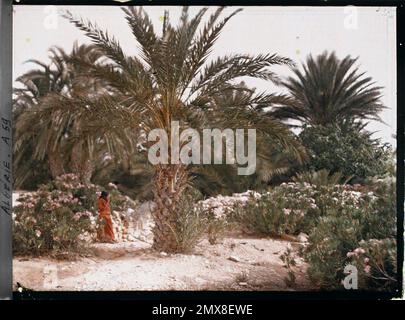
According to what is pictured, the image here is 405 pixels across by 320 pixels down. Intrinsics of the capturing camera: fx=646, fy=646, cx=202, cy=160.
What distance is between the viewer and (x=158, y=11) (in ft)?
26.6

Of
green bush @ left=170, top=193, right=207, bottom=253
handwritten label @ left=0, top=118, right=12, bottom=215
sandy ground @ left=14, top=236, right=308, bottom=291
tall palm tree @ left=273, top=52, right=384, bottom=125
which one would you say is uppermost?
tall palm tree @ left=273, top=52, right=384, bottom=125

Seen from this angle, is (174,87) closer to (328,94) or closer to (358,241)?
(328,94)

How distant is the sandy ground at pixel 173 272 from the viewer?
8195 millimetres

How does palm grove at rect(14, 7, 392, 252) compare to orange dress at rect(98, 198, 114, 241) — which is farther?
orange dress at rect(98, 198, 114, 241)

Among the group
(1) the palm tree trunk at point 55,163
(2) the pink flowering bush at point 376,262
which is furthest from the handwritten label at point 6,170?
(2) the pink flowering bush at point 376,262

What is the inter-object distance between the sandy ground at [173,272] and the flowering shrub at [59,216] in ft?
0.68

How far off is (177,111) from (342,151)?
2.17 meters

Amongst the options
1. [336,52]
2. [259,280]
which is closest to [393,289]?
[259,280]

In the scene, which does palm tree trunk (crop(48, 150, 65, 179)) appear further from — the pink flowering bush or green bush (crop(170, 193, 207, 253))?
the pink flowering bush

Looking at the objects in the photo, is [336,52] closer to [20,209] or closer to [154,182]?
[154,182]

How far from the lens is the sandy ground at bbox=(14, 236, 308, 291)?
323 inches

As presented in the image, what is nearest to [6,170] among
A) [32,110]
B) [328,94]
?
[32,110]

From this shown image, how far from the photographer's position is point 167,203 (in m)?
8.29

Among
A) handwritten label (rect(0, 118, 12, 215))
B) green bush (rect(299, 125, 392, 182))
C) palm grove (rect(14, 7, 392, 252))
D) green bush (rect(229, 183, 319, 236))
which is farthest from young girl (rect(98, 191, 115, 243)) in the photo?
green bush (rect(299, 125, 392, 182))
